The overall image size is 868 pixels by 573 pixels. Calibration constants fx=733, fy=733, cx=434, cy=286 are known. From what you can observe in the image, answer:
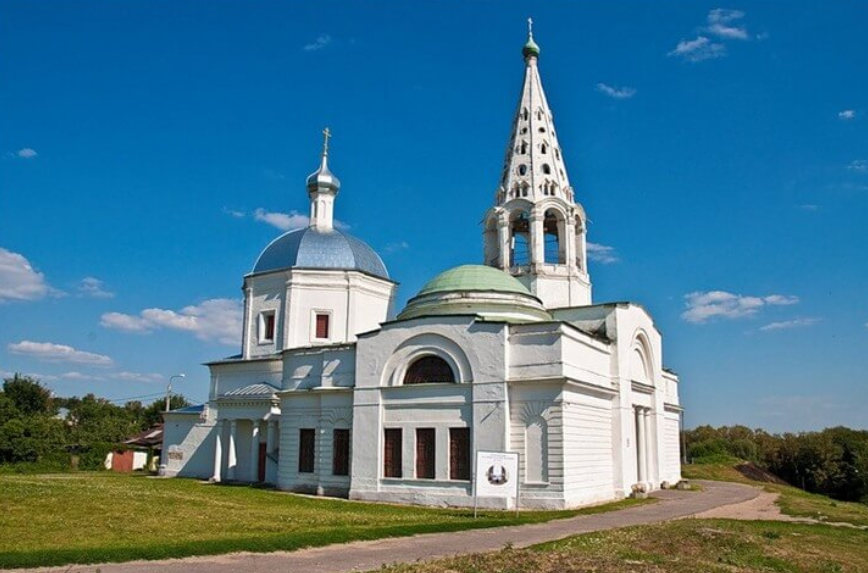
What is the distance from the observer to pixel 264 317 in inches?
1484

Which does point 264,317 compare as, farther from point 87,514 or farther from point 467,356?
point 87,514

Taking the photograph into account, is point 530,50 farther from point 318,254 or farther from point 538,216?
point 318,254

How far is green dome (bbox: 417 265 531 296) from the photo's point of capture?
2944cm

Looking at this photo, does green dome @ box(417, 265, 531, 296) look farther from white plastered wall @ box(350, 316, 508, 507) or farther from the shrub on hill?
the shrub on hill

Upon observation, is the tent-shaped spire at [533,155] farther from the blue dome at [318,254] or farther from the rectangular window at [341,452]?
the rectangular window at [341,452]

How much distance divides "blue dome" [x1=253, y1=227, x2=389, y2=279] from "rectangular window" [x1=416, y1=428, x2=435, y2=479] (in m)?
12.9

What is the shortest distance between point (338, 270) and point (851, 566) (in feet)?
88.9

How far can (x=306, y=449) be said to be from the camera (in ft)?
100

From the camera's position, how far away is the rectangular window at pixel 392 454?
27.1 meters

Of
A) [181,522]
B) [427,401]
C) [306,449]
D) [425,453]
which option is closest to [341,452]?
[306,449]

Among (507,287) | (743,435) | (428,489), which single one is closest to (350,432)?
(428,489)

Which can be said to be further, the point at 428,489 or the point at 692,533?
the point at 428,489

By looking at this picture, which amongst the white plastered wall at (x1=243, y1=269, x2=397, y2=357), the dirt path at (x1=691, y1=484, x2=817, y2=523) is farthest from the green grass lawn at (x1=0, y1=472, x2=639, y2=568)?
the white plastered wall at (x1=243, y1=269, x2=397, y2=357)

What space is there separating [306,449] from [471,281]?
32.2ft
